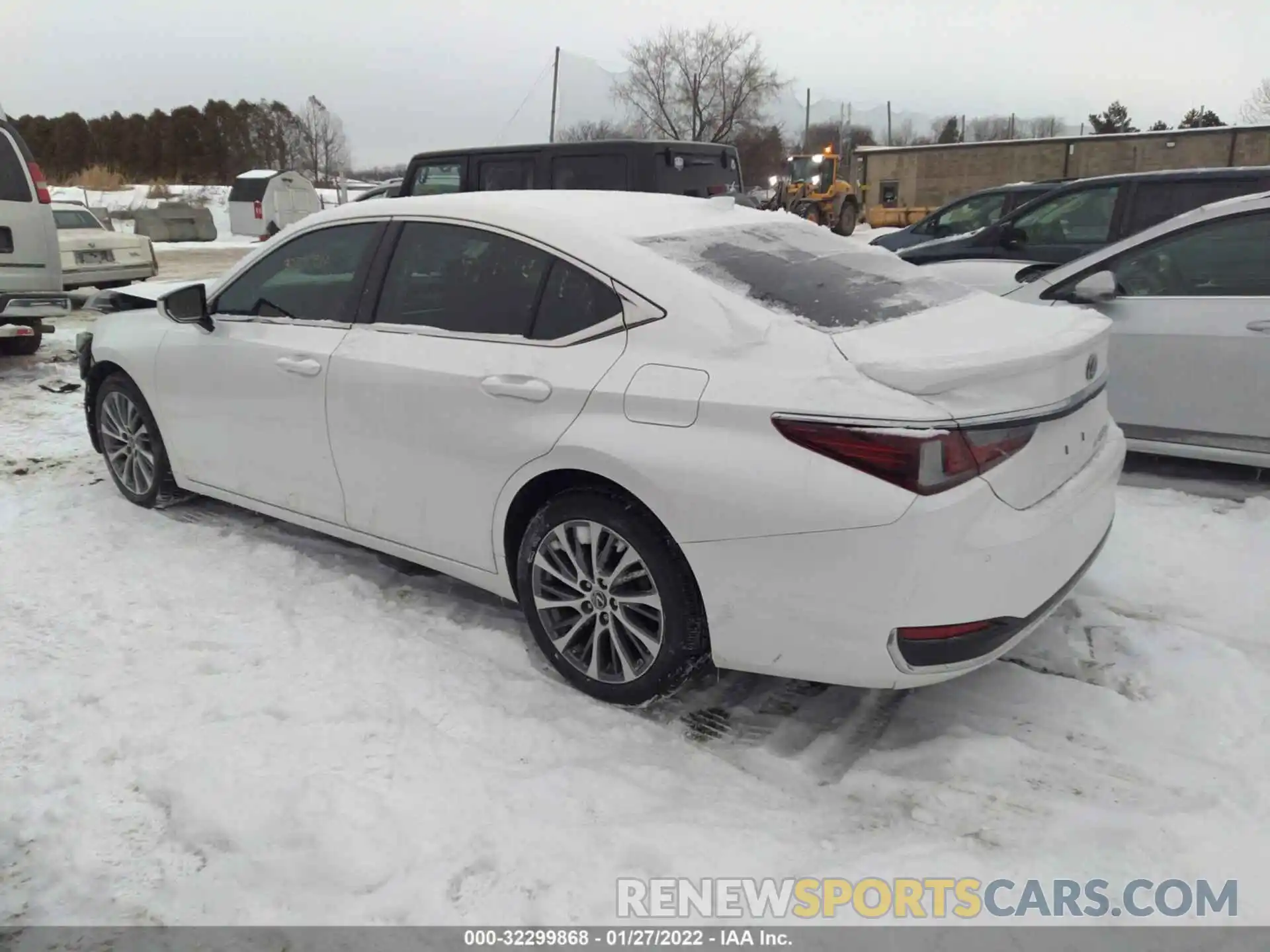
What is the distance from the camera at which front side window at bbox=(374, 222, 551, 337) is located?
10.7 ft

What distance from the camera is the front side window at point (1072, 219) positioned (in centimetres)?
738

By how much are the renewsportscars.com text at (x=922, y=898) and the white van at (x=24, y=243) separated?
8289 millimetres

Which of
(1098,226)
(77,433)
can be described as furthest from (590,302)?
(1098,226)

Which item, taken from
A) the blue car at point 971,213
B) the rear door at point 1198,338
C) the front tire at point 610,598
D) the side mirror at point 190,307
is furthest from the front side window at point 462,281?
the blue car at point 971,213

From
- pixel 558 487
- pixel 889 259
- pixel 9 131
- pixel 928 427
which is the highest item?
pixel 9 131

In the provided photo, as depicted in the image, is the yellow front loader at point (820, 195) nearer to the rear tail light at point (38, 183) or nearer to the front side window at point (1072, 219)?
the front side window at point (1072, 219)

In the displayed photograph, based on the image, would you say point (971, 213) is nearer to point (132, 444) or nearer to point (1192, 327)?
point (1192, 327)

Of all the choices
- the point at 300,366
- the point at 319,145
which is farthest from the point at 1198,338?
the point at 319,145

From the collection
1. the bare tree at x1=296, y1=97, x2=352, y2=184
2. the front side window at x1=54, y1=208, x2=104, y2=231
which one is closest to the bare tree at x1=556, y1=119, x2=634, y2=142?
the bare tree at x1=296, y1=97, x2=352, y2=184

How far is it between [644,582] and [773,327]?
34.8 inches

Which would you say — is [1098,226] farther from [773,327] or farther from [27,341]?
[27,341]

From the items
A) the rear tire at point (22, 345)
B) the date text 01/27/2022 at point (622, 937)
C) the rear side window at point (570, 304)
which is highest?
the rear side window at point (570, 304)

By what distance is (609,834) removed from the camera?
2.52 m

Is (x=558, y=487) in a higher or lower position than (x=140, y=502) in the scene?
higher
